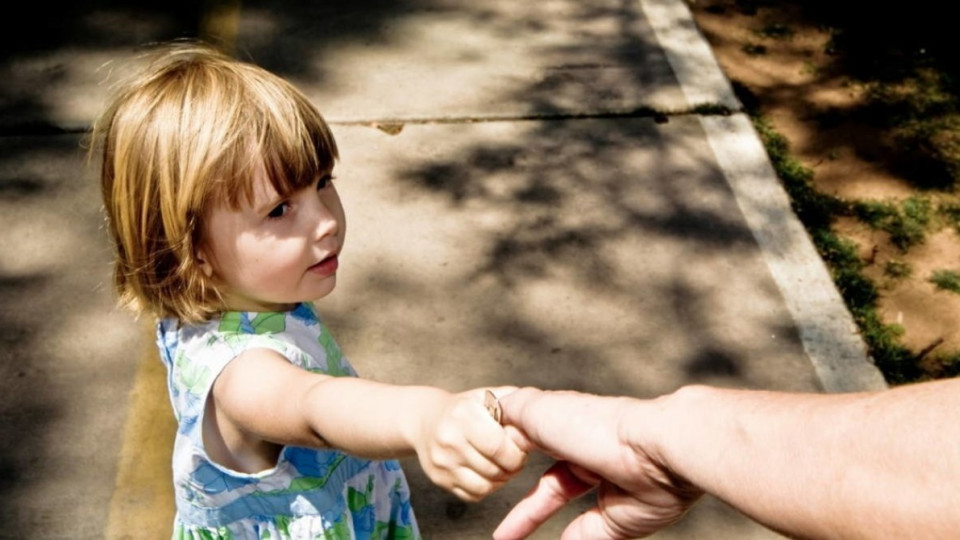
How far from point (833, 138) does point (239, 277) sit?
3012mm

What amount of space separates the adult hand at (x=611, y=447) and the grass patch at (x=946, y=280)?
7.14 feet

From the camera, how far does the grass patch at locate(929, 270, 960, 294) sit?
3.49m

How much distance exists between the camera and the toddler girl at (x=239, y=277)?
1.69 m

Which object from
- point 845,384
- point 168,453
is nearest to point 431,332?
point 168,453

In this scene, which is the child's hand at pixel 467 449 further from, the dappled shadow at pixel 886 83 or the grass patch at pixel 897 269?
the dappled shadow at pixel 886 83

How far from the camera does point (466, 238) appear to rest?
12.1 feet

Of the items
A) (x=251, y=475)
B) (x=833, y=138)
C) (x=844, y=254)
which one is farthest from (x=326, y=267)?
(x=833, y=138)

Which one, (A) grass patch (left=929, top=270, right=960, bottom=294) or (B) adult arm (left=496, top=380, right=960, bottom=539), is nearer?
(B) adult arm (left=496, top=380, right=960, bottom=539)

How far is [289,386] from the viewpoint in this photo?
1.67m

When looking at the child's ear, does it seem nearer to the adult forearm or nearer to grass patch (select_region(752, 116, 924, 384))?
the adult forearm

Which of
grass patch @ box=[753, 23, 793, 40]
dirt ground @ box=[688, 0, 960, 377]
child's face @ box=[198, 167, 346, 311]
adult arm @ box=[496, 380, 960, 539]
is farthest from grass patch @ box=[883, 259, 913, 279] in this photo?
child's face @ box=[198, 167, 346, 311]

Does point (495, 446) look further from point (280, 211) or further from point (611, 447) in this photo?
point (280, 211)

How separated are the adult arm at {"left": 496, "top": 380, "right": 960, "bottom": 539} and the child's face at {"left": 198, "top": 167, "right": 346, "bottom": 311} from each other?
450mm

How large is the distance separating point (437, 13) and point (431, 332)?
7.11 feet
